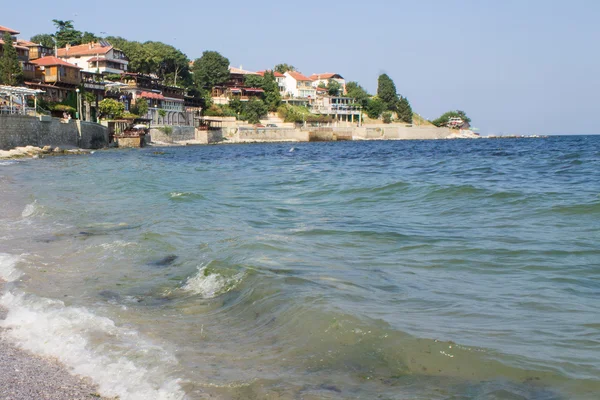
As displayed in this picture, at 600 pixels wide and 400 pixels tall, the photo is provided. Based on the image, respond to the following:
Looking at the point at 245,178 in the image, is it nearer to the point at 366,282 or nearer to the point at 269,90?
the point at 366,282

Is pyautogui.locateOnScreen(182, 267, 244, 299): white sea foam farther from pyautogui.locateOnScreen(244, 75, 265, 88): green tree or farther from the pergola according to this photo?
pyautogui.locateOnScreen(244, 75, 265, 88): green tree

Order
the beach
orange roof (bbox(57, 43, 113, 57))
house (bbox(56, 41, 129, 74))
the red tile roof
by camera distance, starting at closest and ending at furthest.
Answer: the beach
the red tile roof
house (bbox(56, 41, 129, 74))
orange roof (bbox(57, 43, 113, 57))

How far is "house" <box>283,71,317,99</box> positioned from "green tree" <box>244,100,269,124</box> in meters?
21.2

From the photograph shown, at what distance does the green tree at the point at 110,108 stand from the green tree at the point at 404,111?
8251 cm

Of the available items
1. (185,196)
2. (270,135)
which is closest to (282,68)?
(270,135)

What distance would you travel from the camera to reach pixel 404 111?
135m

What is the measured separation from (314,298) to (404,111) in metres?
133

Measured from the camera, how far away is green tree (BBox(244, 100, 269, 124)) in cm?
10106

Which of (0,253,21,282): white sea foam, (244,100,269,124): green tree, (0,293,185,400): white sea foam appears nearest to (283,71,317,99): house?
(244,100,269,124): green tree

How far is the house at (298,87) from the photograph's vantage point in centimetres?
12550

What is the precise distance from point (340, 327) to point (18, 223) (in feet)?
29.7

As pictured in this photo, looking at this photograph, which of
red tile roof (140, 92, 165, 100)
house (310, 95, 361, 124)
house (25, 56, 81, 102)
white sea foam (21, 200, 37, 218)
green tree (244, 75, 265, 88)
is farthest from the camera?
house (310, 95, 361, 124)

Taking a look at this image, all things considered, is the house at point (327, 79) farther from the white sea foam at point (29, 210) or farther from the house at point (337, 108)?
the white sea foam at point (29, 210)

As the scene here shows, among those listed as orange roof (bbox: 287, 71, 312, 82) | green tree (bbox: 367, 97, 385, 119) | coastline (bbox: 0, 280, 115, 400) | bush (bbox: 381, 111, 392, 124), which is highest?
orange roof (bbox: 287, 71, 312, 82)
